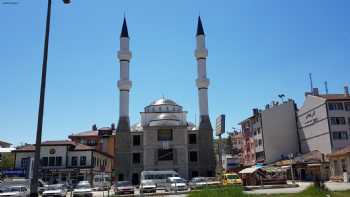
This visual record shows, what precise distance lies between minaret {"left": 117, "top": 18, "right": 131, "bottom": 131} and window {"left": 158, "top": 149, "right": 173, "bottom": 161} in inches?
295

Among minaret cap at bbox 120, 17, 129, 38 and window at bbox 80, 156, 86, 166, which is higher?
minaret cap at bbox 120, 17, 129, 38

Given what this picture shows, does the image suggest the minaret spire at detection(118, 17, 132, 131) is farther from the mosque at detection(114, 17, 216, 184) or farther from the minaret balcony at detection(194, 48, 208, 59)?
the minaret balcony at detection(194, 48, 208, 59)

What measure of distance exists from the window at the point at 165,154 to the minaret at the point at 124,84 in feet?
24.6

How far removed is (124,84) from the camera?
209ft

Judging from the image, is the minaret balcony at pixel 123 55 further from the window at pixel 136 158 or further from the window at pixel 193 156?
the window at pixel 193 156

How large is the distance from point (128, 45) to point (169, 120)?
1759 cm

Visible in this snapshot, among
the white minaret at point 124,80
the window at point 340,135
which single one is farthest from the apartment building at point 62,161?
the window at point 340,135

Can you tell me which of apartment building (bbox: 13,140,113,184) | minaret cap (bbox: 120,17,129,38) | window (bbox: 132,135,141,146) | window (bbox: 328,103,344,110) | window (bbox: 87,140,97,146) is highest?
minaret cap (bbox: 120,17,129,38)

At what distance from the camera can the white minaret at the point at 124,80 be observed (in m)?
62.9

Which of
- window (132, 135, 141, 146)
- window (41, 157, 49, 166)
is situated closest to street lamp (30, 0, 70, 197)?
window (41, 157, 49, 166)

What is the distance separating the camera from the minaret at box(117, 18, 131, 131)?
6205cm

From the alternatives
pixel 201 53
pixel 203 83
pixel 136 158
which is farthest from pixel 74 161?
pixel 201 53

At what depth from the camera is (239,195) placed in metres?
15.2

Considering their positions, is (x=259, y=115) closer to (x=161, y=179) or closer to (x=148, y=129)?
(x=148, y=129)
